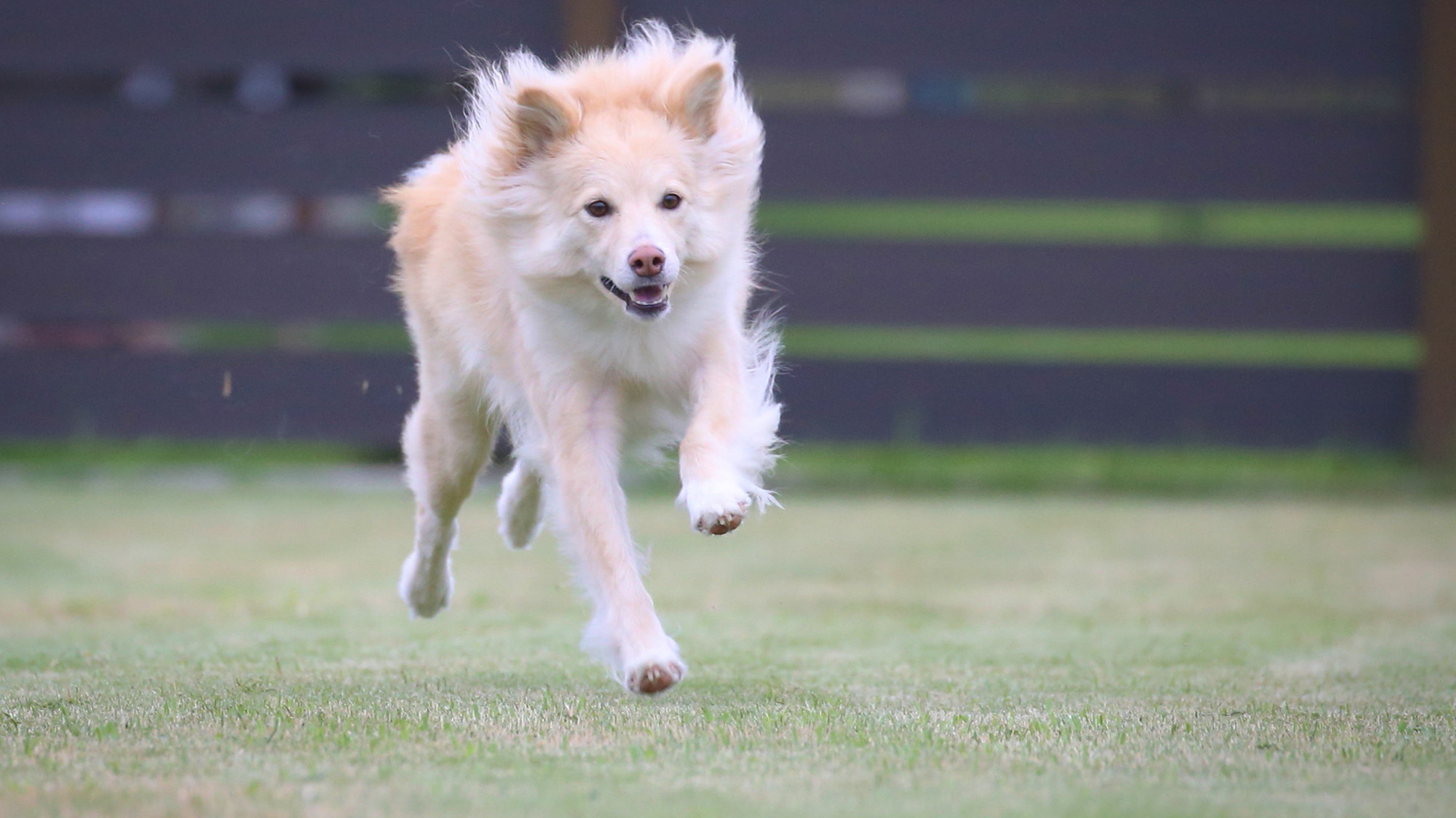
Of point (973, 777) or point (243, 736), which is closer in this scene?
point (973, 777)

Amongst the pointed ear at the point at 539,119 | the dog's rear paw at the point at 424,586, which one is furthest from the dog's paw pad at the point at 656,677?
the dog's rear paw at the point at 424,586

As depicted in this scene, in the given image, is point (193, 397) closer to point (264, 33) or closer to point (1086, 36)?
point (264, 33)

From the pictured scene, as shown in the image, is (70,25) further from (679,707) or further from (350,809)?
(350,809)

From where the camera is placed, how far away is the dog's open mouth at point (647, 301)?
12.0 ft

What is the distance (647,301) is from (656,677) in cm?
80

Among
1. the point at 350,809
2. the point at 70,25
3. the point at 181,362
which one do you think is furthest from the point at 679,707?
the point at 70,25

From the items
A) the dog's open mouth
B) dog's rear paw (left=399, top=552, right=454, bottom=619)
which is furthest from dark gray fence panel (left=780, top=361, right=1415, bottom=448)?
the dog's open mouth

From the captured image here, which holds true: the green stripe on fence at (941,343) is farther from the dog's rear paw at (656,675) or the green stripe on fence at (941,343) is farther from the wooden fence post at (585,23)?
the dog's rear paw at (656,675)

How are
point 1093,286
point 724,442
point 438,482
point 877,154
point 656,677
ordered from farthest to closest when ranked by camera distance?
point 1093,286 → point 877,154 → point 438,482 → point 724,442 → point 656,677

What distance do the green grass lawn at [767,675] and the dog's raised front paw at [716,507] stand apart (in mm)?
363

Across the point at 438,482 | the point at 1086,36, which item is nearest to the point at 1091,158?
the point at 1086,36

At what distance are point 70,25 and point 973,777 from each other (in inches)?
326

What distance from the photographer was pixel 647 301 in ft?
12.0

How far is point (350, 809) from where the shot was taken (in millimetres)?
2525
